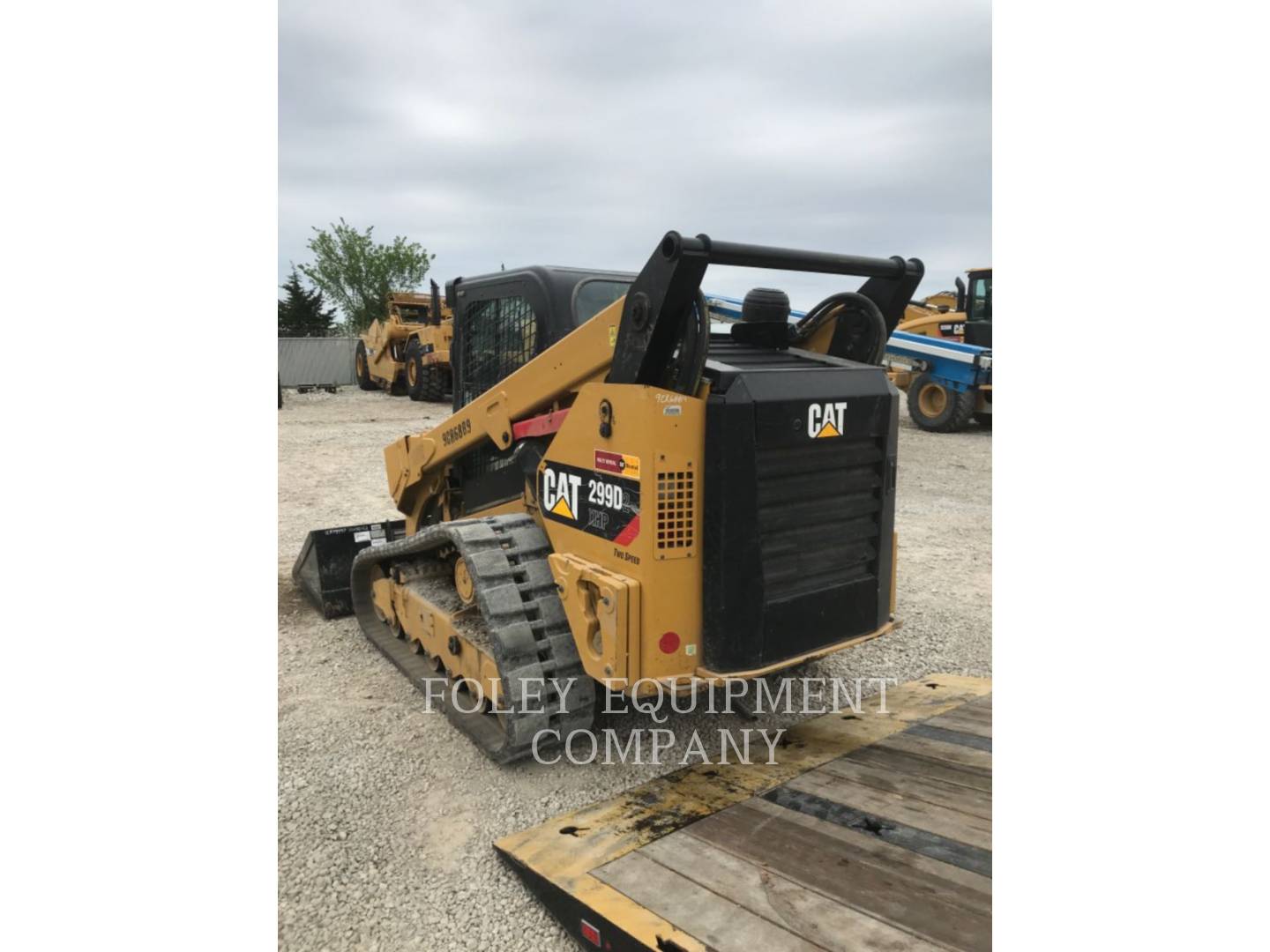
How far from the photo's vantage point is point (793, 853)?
2.83m

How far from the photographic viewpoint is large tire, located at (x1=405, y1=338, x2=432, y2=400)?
67.7ft

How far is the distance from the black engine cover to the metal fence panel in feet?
83.0

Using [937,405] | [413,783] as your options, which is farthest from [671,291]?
[937,405]

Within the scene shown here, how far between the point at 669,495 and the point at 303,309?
131 feet

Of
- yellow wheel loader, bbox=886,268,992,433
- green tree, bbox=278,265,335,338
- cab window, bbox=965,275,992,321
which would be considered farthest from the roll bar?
green tree, bbox=278,265,335,338

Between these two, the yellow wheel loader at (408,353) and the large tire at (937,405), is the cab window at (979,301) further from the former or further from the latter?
the yellow wheel loader at (408,353)

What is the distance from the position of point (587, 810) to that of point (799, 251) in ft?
7.71

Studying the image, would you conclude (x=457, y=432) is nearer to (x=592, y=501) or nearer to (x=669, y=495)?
(x=592, y=501)

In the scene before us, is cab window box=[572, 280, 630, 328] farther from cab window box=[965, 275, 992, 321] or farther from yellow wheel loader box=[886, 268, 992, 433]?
cab window box=[965, 275, 992, 321]

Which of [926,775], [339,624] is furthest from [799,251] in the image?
[339,624]

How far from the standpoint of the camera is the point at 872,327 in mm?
3945

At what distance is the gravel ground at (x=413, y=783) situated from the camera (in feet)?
9.27

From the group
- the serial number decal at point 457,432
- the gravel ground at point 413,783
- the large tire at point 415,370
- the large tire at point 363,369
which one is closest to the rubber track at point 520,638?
the gravel ground at point 413,783

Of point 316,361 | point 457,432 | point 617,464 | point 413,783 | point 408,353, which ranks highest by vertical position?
point 316,361
